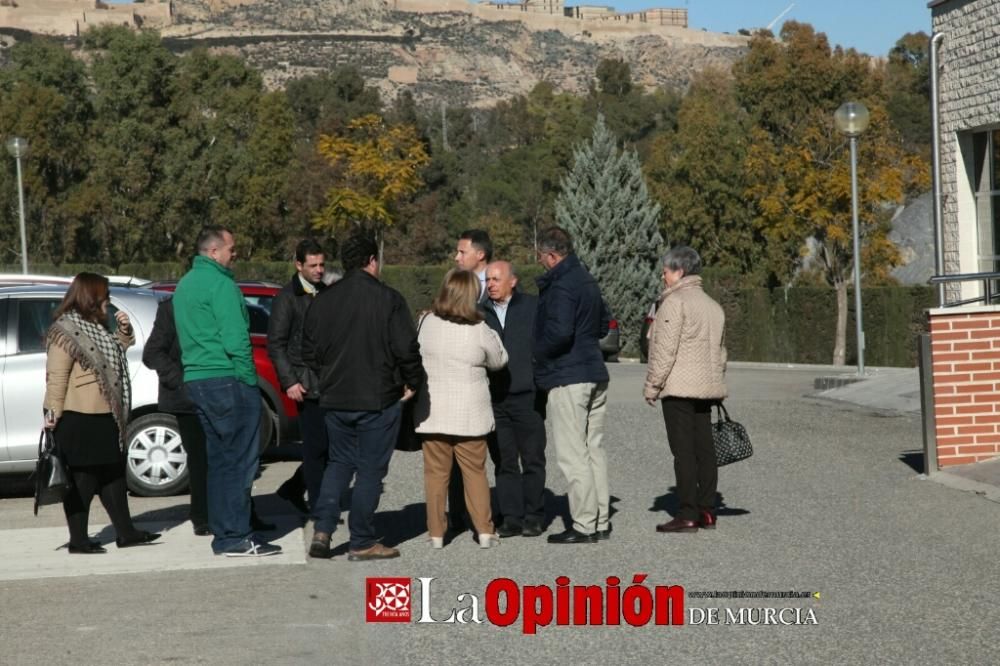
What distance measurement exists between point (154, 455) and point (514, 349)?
3942 mm

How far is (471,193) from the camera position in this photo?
3915 inches

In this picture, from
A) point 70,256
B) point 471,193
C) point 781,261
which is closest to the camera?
point 781,261

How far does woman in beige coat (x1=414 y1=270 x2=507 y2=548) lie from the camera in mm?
9773

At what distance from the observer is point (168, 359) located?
1060 centimetres

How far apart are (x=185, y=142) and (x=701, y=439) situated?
57.2 meters

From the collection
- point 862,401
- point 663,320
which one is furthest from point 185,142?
point 663,320

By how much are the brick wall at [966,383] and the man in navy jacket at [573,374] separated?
3971 mm

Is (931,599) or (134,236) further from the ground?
(134,236)

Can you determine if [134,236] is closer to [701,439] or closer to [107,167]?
[107,167]

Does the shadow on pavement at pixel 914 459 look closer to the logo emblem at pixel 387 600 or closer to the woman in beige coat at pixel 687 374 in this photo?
the woman in beige coat at pixel 687 374

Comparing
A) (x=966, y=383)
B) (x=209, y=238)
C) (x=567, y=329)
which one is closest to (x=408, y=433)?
(x=567, y=329)

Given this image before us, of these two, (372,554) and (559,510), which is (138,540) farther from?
(559,510)

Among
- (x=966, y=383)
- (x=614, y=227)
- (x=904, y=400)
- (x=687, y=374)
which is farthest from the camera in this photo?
(x=614, y=227)

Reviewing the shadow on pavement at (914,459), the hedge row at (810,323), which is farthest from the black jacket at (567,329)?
the hedge row at (810,323)
